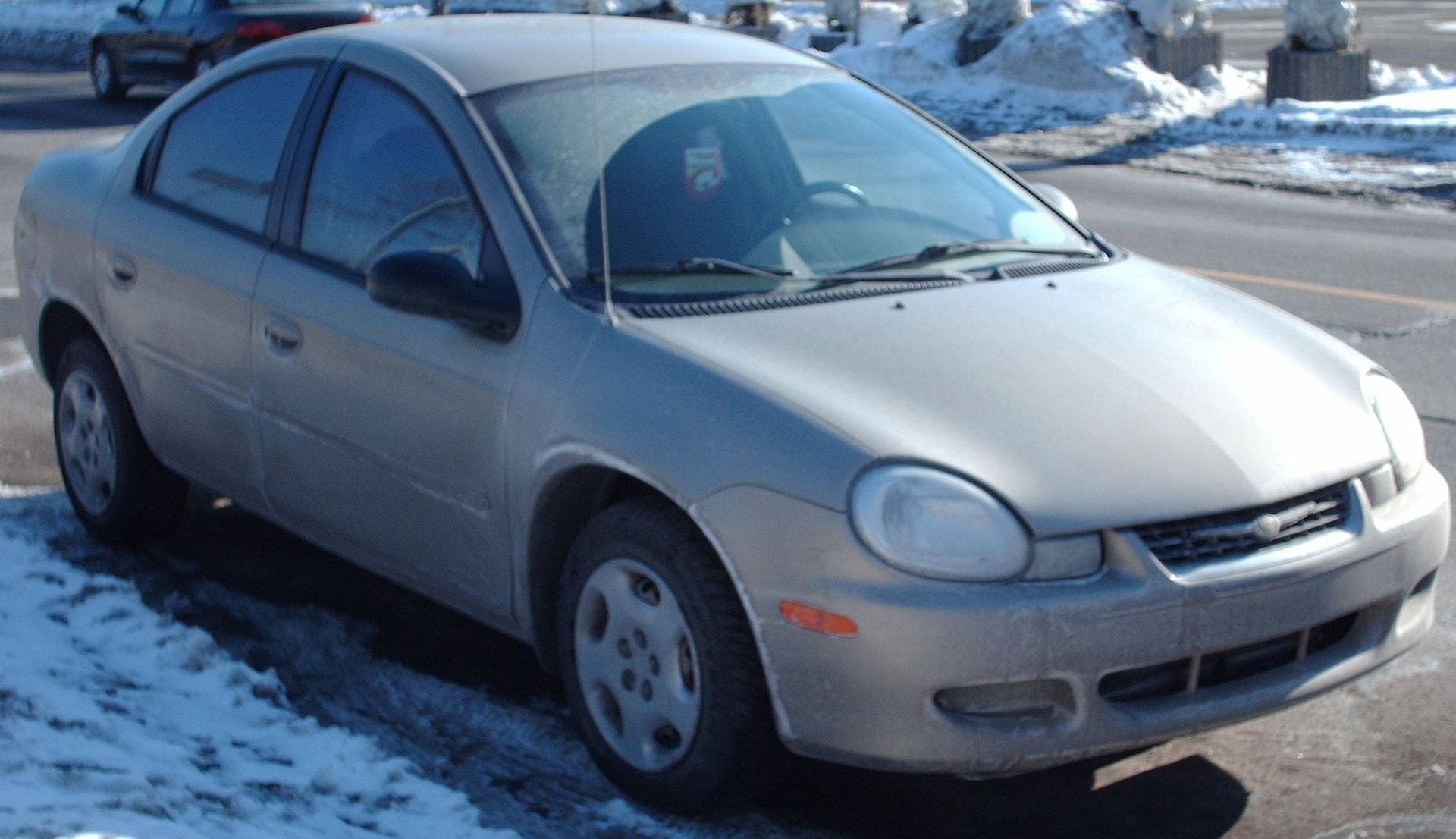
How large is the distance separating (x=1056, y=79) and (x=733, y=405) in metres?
15.7

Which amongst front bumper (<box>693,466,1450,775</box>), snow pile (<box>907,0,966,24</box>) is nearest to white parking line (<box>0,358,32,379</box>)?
front bumper (<box>693,466,1450,775</box>)

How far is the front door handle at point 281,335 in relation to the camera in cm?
454

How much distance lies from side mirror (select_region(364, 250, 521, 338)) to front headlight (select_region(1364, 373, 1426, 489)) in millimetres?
1889

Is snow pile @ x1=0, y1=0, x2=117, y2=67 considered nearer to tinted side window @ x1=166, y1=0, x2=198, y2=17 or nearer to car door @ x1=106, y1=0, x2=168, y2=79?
car door @ x1=106, y1=0, x2=168, y2=79

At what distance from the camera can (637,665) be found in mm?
3727

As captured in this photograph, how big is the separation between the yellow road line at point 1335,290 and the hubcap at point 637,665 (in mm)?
6177

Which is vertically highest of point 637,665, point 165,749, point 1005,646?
point 1005,646

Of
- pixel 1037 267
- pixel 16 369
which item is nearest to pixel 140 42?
pixel 16 369

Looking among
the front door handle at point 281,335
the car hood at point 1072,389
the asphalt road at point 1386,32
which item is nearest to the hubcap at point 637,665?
the car hood at point 1072,389

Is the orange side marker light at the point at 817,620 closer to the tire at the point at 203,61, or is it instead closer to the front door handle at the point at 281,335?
the front door handle at the point at 281,335

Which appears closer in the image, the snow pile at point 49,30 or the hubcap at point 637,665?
the hubcap at point 637,665

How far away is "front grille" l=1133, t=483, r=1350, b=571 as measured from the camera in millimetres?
3361

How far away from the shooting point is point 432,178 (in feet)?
14.3

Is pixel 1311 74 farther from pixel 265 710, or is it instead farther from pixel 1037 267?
pixel 265 710
